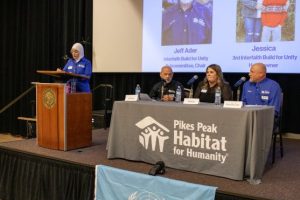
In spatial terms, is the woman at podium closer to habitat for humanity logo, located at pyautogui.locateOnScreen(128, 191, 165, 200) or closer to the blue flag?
the blue flag

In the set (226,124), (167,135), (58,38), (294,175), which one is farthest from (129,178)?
(58,38)

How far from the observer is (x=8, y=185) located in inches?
139

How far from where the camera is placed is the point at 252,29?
4457mm

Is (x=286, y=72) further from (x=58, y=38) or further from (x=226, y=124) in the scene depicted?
(x=58, y=38)

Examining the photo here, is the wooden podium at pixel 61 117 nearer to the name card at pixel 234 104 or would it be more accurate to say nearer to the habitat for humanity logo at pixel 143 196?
the habitat for humanity logo at pixel 143 196

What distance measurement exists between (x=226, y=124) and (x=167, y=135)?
1.65 feet

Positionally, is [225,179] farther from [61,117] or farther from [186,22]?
[186,22]

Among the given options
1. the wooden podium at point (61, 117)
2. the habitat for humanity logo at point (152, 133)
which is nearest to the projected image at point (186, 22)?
the wooden podium at point (61, 117)

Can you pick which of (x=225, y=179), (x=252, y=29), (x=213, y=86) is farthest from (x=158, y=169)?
(x=252, y=29)

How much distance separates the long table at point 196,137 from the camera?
2541 mm

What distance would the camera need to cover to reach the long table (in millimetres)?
2541

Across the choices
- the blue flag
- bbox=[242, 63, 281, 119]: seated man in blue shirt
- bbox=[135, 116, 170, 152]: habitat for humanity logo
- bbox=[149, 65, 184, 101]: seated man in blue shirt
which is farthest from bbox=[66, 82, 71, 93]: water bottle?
bbox=[242, 63, 281, 119]: seated man in blue shirt

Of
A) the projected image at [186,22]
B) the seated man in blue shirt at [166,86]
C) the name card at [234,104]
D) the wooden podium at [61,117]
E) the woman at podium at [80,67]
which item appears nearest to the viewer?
the name card at [234,104]

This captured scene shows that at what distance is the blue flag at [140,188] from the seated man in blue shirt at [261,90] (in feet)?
4.68
